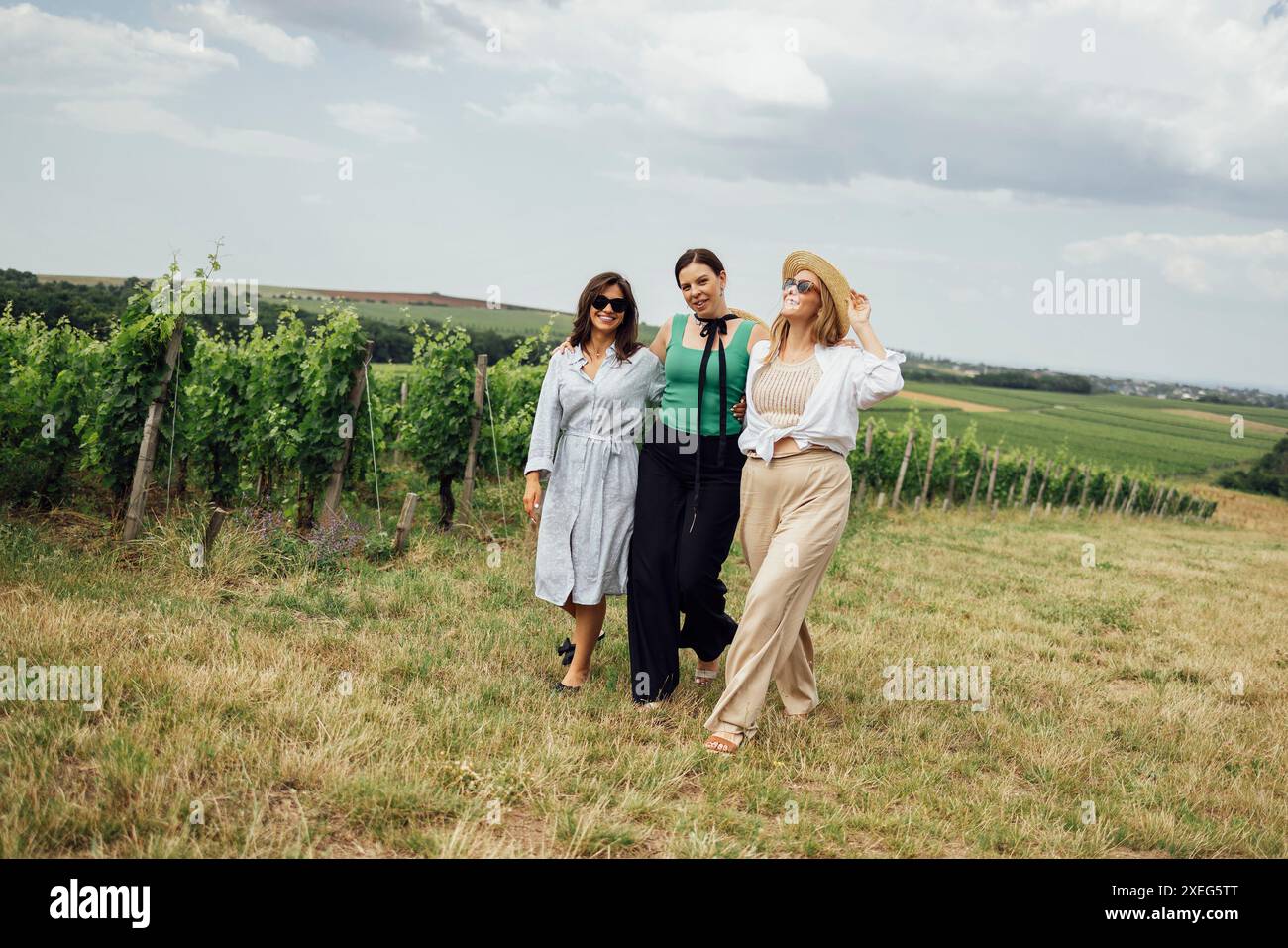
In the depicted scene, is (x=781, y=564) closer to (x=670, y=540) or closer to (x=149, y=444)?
(x=670, y=540)

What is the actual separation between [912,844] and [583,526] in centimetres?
208

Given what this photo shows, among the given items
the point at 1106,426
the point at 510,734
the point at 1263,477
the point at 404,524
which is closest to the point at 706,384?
the point at 510,734

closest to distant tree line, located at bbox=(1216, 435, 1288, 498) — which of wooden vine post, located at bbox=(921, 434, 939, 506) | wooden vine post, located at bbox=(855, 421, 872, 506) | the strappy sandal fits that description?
wooden vine post, located at bbox=(921, 434, 939, 506)

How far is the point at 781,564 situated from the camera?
4.00 m

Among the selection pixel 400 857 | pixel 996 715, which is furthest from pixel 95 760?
pixel 996 715

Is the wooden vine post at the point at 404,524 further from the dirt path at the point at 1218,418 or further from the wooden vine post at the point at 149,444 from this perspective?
the dirt path at the point at 1218,418

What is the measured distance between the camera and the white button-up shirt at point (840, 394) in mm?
3938

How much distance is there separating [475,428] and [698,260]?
5.17m

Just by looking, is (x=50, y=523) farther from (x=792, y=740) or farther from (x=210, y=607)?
(x=792, y=740)

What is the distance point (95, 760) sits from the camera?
310 centimetres

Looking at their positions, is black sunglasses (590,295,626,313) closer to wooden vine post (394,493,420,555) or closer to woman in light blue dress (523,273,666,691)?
woman in light blue dress (523,273,666,691)

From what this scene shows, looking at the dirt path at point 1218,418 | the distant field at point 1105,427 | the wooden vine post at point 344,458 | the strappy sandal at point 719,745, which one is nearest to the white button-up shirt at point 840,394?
the strappy sandal at point 719,745

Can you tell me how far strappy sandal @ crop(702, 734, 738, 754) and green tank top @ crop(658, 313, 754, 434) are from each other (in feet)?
4.53

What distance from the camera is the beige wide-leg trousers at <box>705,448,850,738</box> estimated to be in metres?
4.00
